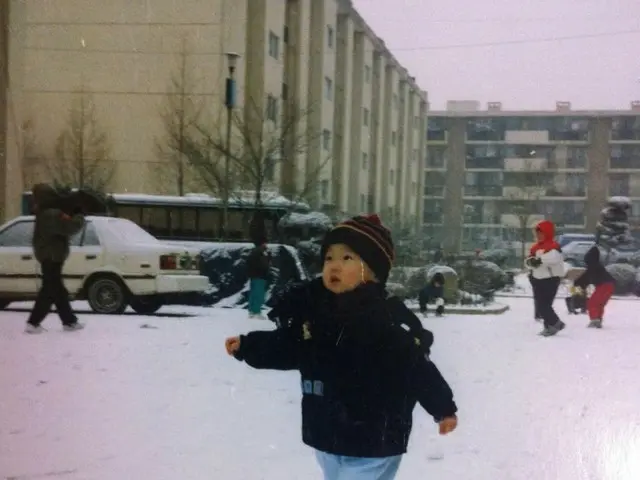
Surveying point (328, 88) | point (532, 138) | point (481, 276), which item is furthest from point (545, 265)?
point (328, 88)

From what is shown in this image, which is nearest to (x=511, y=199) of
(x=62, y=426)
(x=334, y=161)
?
(x=334, y=161)

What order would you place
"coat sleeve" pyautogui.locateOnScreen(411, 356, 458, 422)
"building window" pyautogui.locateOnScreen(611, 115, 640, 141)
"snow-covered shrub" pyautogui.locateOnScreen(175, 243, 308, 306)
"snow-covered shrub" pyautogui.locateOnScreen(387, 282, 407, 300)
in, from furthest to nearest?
"building window" pyautogui.locateOnScreen(611, 115, 640, 141) < "snow-covered shrub" pyautogui.locateOnScreen(175, 243, 308, 306) < "snow-covered shrub" pyautogui.locateOnScreen(387, 282, 407, 300) < "coat sleeve" pyautogui.locateOnScreen(411, 356, 458, 422)

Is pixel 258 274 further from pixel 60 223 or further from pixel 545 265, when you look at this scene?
pixel 545 265

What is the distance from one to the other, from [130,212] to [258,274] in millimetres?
274

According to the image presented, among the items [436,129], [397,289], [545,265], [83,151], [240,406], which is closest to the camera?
[397,289]

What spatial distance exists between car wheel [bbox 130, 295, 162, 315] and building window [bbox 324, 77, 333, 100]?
582 mm

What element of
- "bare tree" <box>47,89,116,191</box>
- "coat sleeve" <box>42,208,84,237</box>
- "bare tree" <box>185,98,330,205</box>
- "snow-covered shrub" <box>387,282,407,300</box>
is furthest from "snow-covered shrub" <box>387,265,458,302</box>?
"coat sleeve" <box>42,208,84,237</box>

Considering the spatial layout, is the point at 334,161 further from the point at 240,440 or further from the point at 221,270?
the point at 240,440

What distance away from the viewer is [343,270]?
132 cm

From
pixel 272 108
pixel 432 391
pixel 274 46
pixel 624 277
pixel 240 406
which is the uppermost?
pixel 274 46

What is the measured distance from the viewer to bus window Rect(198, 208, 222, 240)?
5.41 feet

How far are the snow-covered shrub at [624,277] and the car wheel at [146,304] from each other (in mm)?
994

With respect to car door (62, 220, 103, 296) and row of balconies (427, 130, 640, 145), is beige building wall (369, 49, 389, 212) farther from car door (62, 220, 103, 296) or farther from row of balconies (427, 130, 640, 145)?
car door (62, 220, 103, 296)

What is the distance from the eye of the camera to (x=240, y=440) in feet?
6.16
